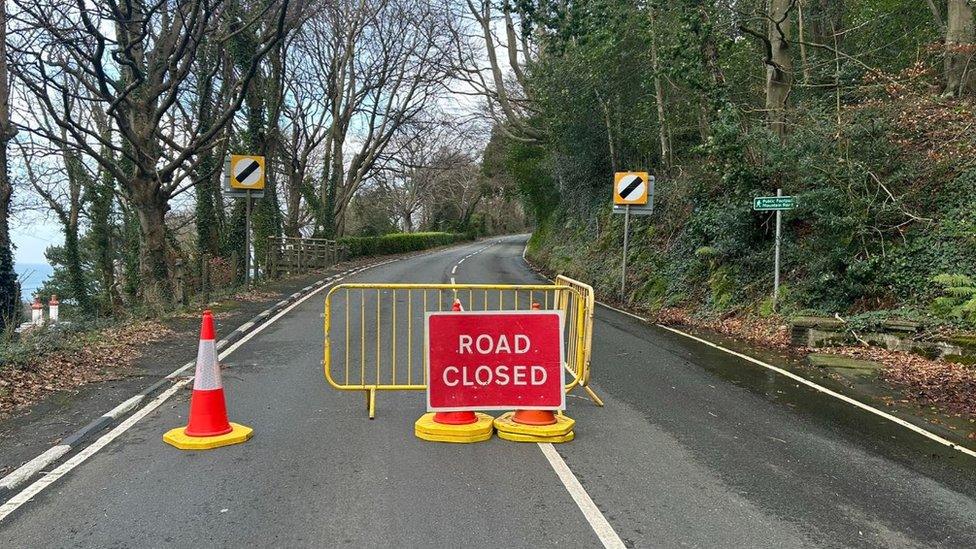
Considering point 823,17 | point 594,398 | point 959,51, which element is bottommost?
point 594,398

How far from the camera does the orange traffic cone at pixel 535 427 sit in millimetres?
5629

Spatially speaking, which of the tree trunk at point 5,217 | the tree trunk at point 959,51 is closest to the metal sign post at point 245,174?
the tree trunk at point 5,217

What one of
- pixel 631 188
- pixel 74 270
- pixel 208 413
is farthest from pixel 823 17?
pixel 74 270

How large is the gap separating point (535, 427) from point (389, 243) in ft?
116

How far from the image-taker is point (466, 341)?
5773 mm

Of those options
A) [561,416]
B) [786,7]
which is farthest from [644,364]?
[786,7]

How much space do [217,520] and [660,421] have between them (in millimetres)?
4003

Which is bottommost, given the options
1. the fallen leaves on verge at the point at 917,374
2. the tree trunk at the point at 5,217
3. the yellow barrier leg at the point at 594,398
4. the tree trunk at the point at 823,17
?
the fallen leaves on verge at the point at 917,374

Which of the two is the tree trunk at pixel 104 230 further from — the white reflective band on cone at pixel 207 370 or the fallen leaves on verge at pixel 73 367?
the white reflective band on cone at pixel 207 370

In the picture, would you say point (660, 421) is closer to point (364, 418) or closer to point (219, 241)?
point (364, 418)

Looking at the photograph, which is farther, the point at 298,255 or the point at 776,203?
the point at 298,255

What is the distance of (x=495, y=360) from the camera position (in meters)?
5.81

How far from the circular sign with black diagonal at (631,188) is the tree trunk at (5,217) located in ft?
39.1

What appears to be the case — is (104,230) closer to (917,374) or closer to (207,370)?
(207,370)
